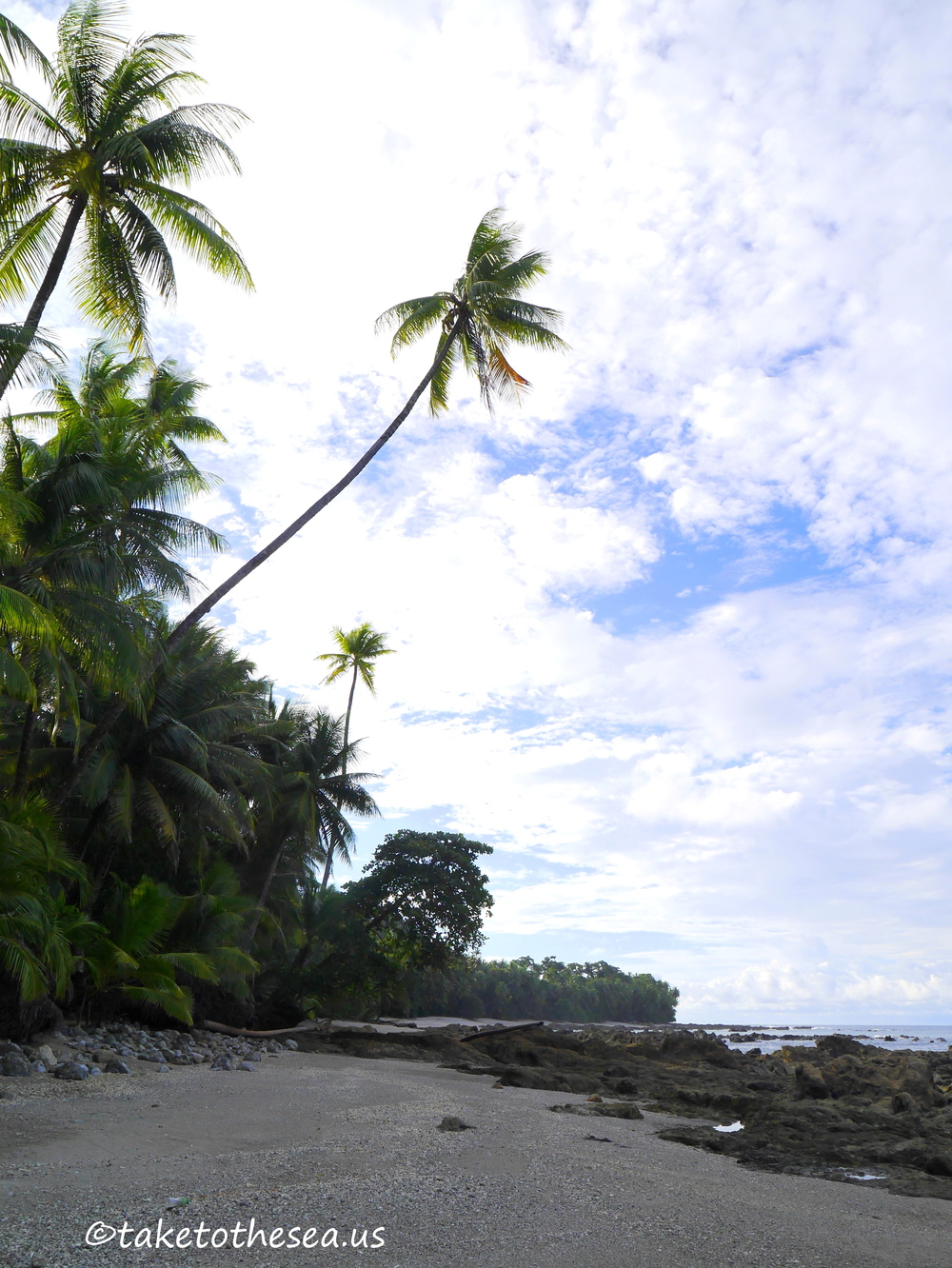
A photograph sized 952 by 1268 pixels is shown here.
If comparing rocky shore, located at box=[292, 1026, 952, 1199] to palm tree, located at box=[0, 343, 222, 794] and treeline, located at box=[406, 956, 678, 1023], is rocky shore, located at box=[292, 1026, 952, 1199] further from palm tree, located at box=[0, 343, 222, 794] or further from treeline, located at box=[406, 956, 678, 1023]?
treeline, located at box=[406, 956, 678, 1023]

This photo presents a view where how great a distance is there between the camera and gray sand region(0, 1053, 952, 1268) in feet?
13.7

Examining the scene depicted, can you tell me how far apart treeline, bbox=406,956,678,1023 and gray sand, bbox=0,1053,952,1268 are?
28557 millimetres

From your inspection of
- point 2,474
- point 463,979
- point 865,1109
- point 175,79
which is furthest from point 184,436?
point 463,979

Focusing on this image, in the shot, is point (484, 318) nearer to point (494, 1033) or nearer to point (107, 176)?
point (107, 176)

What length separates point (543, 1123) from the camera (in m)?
8.49

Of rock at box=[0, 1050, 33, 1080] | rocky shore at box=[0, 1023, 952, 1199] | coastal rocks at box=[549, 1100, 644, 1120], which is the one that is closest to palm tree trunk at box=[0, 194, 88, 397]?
rock at box=[0, 1050, 33, 1080]

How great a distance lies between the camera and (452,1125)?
7512 millimetres

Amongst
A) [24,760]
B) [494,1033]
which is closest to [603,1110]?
[494,1033]

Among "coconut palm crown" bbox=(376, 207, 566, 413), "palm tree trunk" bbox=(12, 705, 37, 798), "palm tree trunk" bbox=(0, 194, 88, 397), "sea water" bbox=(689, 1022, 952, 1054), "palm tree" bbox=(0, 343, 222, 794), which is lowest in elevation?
"sea water" bbox=(689, 1022, 952, 1054)

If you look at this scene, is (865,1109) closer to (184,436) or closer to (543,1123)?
(543,1123)

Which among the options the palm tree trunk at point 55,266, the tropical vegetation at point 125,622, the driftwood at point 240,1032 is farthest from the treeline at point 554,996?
the palm tree trunk at point 55,266

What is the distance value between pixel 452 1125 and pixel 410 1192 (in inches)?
103

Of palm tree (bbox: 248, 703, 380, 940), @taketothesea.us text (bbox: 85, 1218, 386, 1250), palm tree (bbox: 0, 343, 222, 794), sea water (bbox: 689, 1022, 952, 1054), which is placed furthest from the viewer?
sea water (bbox: 689, 1022, 952, 1054)

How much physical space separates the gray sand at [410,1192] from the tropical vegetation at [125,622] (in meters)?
3.79
